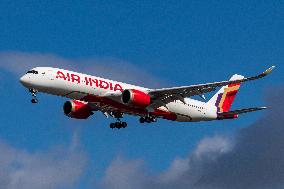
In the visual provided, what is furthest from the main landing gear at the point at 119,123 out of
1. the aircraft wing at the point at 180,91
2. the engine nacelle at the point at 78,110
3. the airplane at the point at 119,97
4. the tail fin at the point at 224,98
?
the tail fin at the point at 224,98

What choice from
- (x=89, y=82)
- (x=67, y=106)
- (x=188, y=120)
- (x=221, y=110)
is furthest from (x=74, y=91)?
(x=221, y=110)

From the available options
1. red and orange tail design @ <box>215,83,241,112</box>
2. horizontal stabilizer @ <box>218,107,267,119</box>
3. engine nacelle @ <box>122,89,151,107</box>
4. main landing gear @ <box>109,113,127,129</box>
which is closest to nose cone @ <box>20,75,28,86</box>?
engine nacelle @ <box>122,89,151,107</box>

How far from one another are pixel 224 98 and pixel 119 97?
68.5 ft

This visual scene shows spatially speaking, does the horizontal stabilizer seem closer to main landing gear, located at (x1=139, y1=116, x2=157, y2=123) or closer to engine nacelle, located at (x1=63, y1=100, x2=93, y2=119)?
main landing gear, located at (x1=139, y1=116, x2=157, y2=123)

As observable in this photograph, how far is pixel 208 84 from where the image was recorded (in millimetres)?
77125

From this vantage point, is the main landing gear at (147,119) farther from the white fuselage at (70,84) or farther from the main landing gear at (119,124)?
the main landing gear at (119,124)

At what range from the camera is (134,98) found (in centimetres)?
7806

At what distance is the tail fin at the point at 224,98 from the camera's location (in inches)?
3674

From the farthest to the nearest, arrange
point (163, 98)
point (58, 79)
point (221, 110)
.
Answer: point (221, 110)
point (163, 98)
point (58, 79)

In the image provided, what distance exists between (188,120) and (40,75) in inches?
767

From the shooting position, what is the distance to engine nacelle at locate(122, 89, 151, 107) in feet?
A: 256

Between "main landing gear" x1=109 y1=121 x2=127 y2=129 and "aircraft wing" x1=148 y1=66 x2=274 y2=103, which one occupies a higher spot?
"aircraft wing" x1=148 y1=66 x2=274 y2=103

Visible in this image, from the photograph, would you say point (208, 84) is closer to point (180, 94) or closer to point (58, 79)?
point (180, 94)

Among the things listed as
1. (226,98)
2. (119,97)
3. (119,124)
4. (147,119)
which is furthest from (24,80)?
(226,98)
